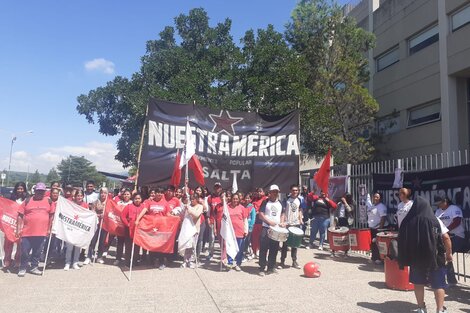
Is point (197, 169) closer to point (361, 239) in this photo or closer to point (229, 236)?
point (229, 236)

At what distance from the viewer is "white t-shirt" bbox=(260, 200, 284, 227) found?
8.76m

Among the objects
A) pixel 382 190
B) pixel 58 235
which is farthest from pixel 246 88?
pixel 58 235

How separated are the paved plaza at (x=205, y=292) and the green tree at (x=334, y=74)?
1209cm

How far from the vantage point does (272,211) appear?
8805 millimetres

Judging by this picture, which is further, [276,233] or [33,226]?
[276,233]

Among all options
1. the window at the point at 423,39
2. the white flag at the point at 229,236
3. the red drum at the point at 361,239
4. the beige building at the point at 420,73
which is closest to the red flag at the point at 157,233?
the white flag at the point at 229,236

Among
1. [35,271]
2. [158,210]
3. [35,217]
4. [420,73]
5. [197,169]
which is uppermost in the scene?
[420,73]

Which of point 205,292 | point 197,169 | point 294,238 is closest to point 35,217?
point 197,169

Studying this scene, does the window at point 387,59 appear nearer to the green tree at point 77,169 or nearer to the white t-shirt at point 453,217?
the white t-shirt at point 453,217

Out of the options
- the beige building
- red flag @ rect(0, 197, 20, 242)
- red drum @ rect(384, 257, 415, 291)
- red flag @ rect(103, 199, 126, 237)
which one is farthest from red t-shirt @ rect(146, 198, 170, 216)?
the beige building

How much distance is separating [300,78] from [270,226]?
12.4 meters

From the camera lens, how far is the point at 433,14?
20.9m

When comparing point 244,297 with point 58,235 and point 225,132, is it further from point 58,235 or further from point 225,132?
point 225,132

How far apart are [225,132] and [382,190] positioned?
4333 millimetres
